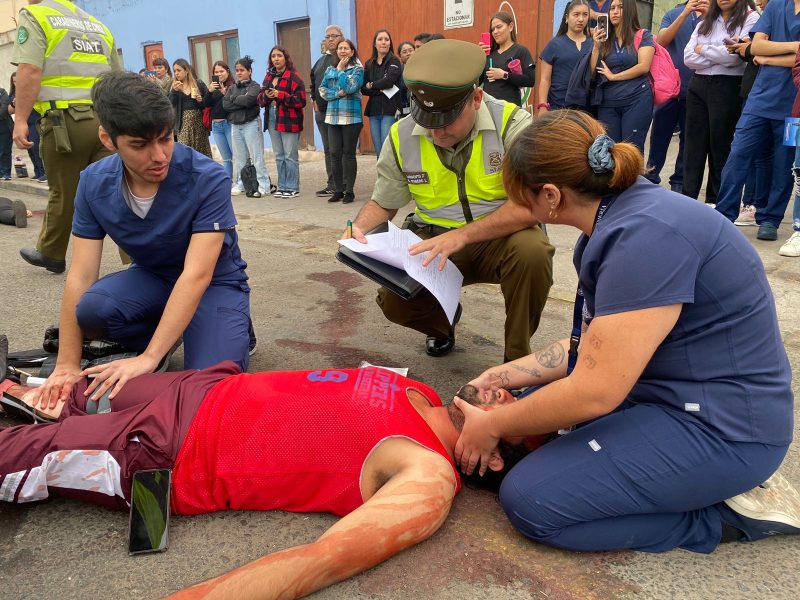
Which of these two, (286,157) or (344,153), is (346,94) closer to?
(344,153)

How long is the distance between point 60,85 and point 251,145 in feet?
13.0

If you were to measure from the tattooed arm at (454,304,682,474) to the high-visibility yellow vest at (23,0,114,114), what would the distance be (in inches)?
149

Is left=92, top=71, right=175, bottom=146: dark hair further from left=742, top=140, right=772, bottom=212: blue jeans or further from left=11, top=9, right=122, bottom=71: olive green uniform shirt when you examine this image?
left=742, top=140, right=772, bottom=212: blue jeans

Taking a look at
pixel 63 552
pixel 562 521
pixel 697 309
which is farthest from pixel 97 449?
pixel 697 309

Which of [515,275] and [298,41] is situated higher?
[298,41]

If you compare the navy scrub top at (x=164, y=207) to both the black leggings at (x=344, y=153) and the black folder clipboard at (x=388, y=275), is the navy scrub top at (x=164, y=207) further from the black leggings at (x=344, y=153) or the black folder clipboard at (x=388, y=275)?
the black leggings at (x=344, y=153)

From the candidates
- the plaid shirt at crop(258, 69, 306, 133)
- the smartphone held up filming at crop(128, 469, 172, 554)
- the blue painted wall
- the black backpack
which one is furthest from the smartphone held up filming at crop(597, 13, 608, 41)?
the blue painted wall

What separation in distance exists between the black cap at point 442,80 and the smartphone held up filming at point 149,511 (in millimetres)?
1773

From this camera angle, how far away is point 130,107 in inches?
97.7

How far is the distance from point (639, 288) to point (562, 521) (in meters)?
0.73

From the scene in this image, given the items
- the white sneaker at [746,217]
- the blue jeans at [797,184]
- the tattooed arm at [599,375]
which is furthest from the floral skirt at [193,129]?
the tattooed arm at [599,375]

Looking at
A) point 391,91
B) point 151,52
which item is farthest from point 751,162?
point 151,52

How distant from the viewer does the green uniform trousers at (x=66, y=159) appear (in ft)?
14.5

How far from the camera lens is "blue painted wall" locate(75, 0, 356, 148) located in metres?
11.0
